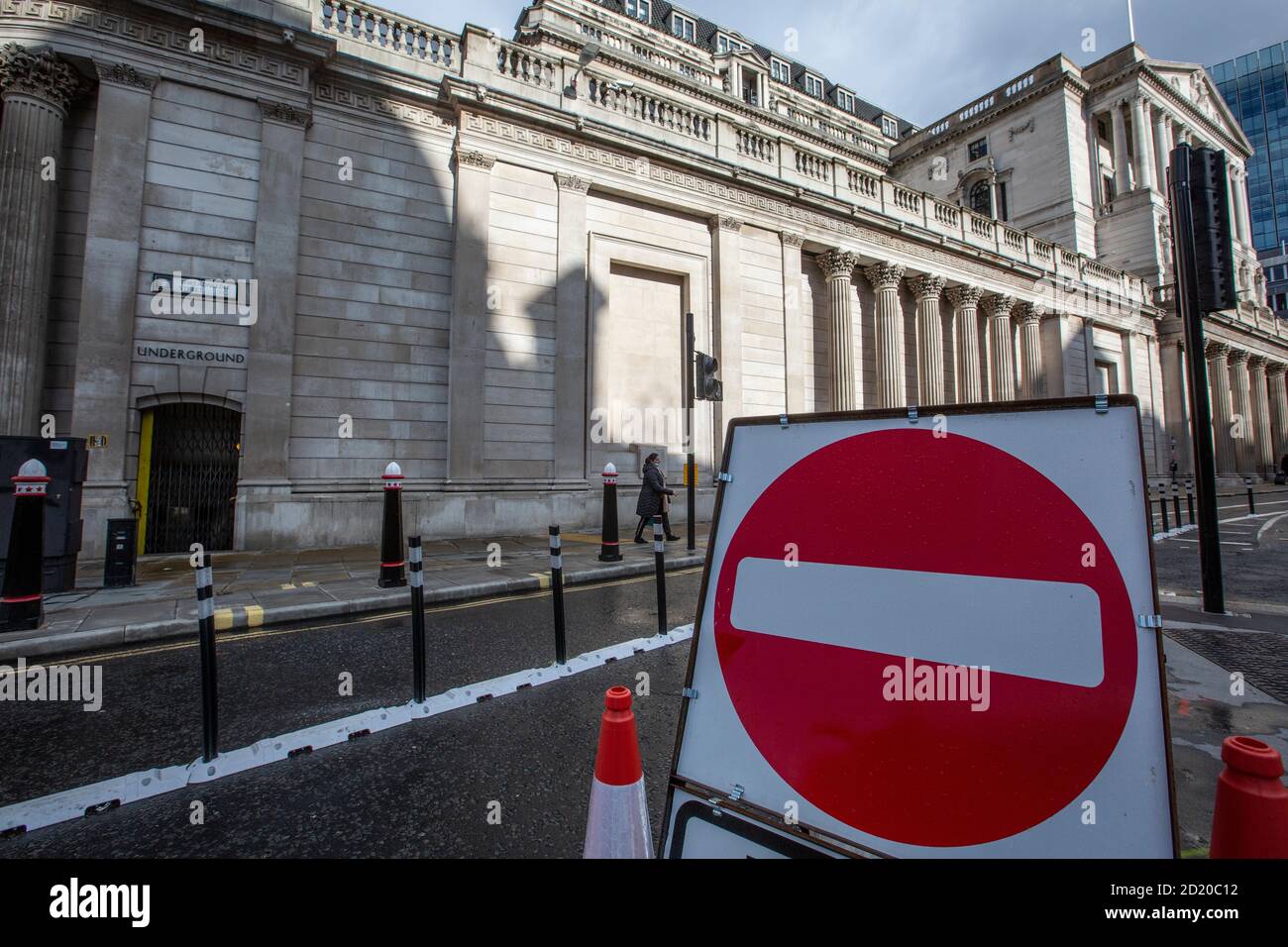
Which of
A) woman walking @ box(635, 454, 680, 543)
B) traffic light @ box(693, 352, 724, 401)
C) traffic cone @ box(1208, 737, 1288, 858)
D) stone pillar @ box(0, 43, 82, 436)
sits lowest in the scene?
traffic cone @ box(1208, 737, 1288, 858)

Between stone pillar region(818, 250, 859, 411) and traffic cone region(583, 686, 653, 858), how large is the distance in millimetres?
17337

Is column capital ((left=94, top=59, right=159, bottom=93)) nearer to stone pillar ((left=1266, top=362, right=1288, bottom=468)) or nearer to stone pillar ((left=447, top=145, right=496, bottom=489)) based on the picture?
stone pillar ((left=447, top=145, right=496, bottom=489))

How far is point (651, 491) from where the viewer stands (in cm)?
1048

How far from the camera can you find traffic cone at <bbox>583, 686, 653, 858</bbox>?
154 cm

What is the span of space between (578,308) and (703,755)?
1244cm

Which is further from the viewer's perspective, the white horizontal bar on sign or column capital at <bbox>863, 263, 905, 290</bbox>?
column capital at <bbox>863, 263, 905, 290</bbox>

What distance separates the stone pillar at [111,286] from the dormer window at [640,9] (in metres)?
24.8

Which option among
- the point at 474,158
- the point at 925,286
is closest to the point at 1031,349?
the point at 925,286

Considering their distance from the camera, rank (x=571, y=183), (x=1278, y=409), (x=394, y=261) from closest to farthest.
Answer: (x=394, y=261) < (x=571, y=183) < (x=1278, y=409)

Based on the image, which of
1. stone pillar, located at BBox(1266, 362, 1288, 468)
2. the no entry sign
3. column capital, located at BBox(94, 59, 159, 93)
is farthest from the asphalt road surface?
stone pillar, located at BBox(1266, 362, 1288, 468)

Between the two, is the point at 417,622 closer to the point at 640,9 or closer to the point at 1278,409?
the point at 640,9

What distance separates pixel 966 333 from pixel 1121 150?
72.8ft

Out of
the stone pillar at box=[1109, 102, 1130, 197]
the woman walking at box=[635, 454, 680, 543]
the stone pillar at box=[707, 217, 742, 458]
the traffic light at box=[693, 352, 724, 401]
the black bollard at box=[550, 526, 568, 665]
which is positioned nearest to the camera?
the black bollard at box=[550, 526, 568, 665]
